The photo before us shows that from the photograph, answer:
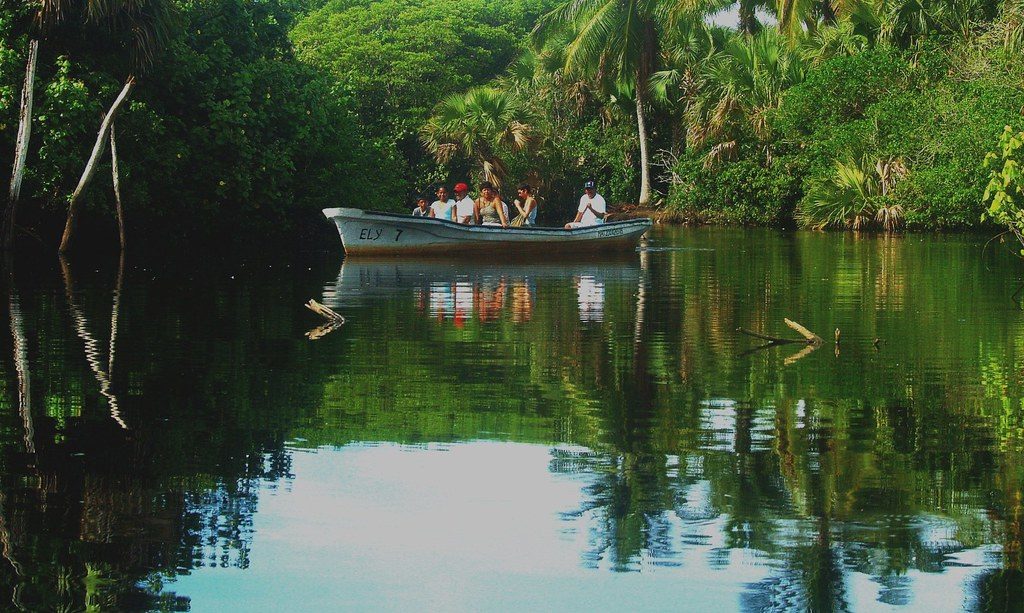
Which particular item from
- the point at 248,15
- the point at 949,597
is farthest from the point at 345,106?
the point at 949,597

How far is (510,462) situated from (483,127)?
140ft

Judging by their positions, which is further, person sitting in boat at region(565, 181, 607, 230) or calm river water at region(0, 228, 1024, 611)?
person sitting in boat at region(565, 181, 607, 230)

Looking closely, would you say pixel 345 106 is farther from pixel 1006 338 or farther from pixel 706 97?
pixel 1006 338

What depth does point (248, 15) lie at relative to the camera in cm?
3247

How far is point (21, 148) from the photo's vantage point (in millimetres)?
24078

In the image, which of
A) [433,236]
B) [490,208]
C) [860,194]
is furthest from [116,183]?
[860,194]

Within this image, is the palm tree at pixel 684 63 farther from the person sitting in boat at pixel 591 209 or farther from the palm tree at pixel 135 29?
the palm tree at pixel 135 29

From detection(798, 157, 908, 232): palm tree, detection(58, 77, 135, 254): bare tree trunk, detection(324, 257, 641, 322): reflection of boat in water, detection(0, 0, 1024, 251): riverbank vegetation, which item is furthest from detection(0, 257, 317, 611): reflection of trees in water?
detection(798, 157, 908, 232): palm tree

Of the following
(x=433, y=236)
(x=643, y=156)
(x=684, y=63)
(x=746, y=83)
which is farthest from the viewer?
(x=643, y=156)

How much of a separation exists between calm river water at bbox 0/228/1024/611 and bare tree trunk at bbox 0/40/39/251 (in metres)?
9.65

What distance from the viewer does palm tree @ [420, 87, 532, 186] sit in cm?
4897

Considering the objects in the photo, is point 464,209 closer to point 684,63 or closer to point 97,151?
point 97,151

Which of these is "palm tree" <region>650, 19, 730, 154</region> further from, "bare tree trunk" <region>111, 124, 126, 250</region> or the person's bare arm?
"bare tree trunk" <region>111, 124, 126, 250</region>

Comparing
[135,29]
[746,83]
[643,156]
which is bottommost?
[135,29]
